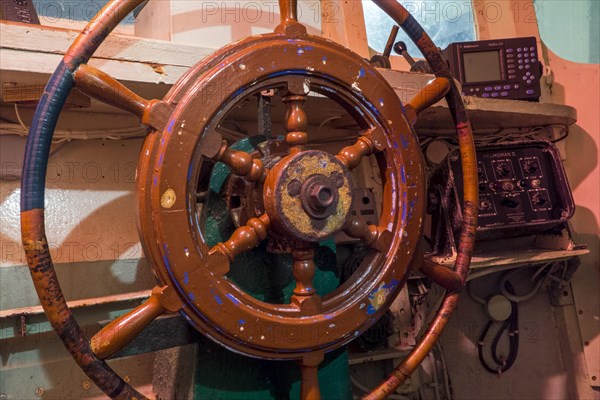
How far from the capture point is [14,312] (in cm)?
101

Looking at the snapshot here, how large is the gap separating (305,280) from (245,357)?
233 millimetres

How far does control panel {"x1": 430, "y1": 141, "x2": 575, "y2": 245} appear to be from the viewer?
152 cm

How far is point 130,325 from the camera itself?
741 millimetres

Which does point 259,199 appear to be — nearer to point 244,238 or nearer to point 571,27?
point 244,238

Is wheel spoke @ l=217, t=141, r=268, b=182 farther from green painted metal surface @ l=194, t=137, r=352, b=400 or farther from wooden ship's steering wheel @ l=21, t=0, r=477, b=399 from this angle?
green painted metal surface @ l=194, t=137, r=352, b=400

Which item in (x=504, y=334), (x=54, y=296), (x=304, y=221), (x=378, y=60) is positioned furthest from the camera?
(x=504, y=334)

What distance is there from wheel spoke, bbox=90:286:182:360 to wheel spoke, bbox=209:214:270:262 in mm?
95

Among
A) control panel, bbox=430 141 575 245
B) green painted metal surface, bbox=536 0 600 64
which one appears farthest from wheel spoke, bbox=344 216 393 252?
green painted metal surface, bbox=536 0 600 64

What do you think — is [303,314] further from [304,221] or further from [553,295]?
[553,295]

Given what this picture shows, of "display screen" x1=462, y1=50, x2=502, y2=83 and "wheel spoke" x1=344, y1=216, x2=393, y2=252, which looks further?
"display screen" x1=462, y1=50, x2=502, y2=83

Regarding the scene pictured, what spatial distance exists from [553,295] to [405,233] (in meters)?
1.22

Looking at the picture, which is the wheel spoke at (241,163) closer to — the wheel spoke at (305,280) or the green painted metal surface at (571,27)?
the wheel spoke at (305,280)

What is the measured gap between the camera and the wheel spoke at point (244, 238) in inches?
31.6

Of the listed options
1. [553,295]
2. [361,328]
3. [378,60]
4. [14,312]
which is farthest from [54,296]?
[553,295]
